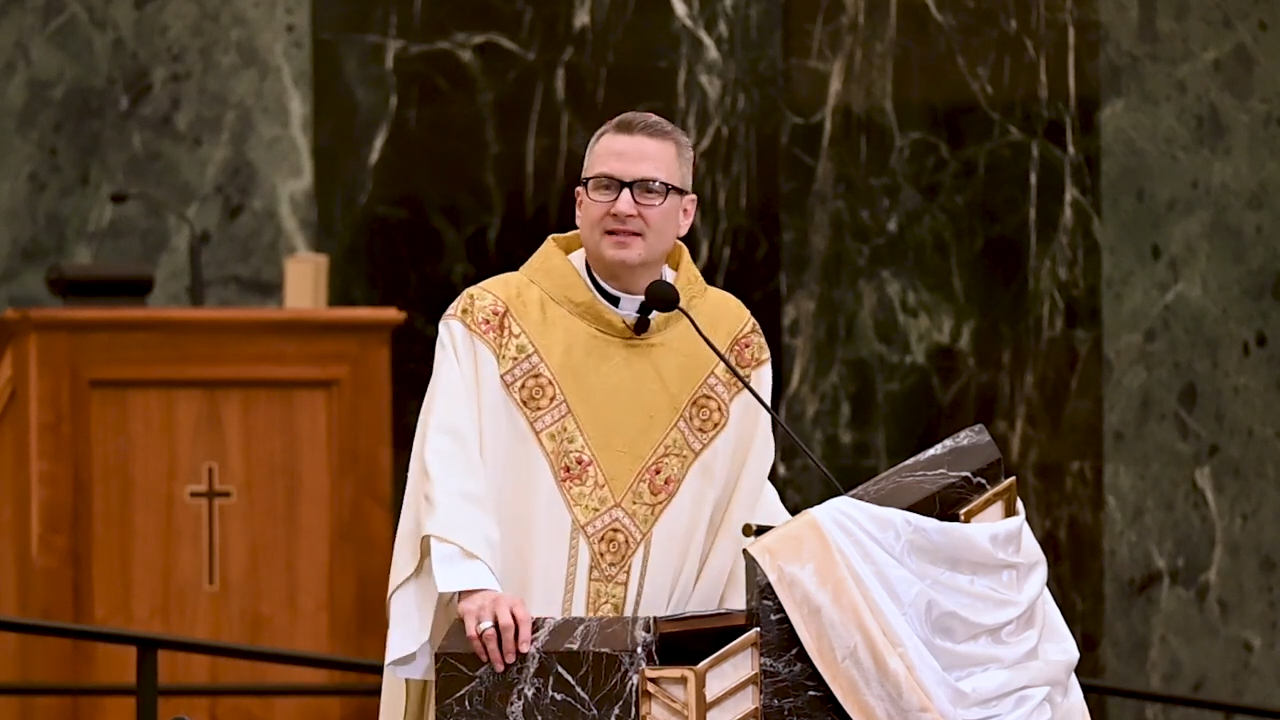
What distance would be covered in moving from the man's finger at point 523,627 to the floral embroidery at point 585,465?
70 centimetres

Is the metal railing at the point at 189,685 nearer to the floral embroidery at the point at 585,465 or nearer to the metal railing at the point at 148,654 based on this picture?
the metal railing at the point at 148,654

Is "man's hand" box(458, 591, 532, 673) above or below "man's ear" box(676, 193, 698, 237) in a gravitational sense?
below

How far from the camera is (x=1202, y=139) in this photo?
6598 millimetres

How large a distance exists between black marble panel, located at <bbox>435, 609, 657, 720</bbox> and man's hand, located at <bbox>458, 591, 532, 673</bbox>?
14 mm

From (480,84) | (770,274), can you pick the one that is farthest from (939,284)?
(480,84)

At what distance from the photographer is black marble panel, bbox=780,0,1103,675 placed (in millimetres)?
6312

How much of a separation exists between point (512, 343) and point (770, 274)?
9.43ft

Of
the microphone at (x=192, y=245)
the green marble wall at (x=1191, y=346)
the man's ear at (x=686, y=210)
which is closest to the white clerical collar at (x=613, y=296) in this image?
the man's ear at (x=686, y=210)

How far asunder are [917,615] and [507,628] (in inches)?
23.3

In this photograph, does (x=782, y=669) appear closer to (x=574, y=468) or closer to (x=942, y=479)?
(x=942, y=479)

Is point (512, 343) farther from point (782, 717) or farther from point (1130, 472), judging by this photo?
point (1130, 472)

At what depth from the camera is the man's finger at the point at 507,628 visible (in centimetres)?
262

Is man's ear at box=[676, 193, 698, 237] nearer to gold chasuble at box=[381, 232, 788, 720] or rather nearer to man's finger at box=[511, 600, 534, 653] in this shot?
gold chasuble at box=[381, 232, 788, 720]

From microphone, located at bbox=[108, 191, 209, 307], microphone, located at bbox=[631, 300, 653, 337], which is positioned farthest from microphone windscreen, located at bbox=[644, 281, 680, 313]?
microphone, located at bbox=[108, 191, 209, 307]
